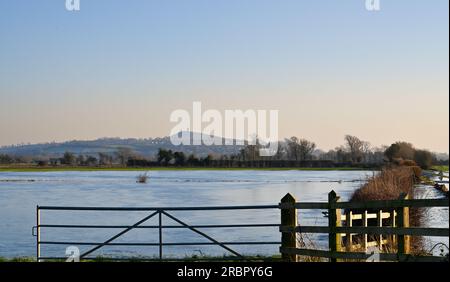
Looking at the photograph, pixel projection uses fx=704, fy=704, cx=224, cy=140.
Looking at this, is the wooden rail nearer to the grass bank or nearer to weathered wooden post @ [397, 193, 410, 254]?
weathered wooden post @ [397, 193, 410, 254]

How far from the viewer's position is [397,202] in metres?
11.1

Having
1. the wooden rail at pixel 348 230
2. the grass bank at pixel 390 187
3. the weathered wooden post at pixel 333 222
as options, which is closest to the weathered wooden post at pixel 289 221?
the wooden rail at pixel 348 230

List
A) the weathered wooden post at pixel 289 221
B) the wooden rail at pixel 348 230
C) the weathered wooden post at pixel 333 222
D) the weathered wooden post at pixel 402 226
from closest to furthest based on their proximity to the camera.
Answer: the wooden rail at pixel 348 230
the weathered wooden post at pixel 402 226
the weathered wooden post at pixel 333 222
the weathered wooden post at pixel 289 221

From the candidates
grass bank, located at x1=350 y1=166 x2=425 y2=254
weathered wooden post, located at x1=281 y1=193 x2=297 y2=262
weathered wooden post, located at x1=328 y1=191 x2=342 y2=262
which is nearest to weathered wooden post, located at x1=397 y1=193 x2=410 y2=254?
weathered wooden post, located at x1=328 y1=191 x2=342 y2=262

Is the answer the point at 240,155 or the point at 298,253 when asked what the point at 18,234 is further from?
the point at 298,253

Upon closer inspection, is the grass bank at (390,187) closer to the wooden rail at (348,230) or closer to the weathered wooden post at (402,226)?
the wooden rail at (348,230)

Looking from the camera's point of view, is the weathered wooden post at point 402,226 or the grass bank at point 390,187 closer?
the weathered wooden post at point 402,226

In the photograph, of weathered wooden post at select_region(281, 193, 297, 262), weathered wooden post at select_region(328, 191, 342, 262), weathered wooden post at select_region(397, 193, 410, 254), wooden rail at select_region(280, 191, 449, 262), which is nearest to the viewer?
wooden rail at select_region(280, 191, 449, 262)

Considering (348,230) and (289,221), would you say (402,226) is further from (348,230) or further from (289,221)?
(289,221)

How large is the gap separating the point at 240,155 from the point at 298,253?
21.8 metres

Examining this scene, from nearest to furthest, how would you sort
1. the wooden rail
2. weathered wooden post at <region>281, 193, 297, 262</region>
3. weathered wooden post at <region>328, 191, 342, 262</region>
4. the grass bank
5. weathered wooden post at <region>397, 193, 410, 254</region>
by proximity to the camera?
the wooden rail → weathered wooden post at <region>397, 193, 410, 254</region> → weathered wooden post at <region>328, 191, 342, 262</region> → weathered wooden post at <region>281, 193, 297, 262</region> → the grass bank
